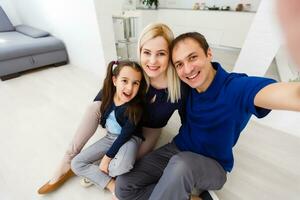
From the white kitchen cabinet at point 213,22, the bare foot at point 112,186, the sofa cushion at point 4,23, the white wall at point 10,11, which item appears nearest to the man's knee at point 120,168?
the bare foot at point 112,186

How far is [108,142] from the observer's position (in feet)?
4.17

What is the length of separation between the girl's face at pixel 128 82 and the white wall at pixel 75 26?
4.31 feet

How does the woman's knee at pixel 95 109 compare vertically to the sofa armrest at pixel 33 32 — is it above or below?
above

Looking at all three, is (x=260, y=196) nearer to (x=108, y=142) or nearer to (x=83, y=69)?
(x=108, y=142)

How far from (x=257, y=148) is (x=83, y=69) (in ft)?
8.14

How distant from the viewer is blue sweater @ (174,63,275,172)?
747 mm

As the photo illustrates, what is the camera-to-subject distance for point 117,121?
3.94ft

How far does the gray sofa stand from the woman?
1.93m

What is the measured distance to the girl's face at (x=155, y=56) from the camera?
955 mm

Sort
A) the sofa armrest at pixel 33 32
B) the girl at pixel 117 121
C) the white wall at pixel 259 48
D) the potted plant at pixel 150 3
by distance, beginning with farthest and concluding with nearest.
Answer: the potted plant at pixel 150 3, the sofa armrest at pixel 33 32, the white wall at pixel 259 48, the girl at pixel 117 121

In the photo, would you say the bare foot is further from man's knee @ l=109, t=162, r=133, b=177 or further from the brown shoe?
the brown shoe

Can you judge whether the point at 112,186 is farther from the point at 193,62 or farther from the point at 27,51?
the point at 27,51

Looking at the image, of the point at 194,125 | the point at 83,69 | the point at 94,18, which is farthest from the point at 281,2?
the point at 83,69

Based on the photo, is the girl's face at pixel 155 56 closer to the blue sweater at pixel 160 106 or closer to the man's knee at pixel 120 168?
the blue sweater at pixel 160 106
